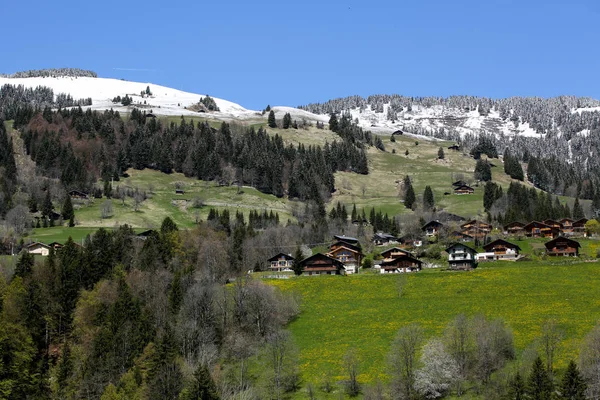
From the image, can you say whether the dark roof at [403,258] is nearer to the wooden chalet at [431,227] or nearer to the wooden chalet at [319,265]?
the wooden chalet at [319,265]

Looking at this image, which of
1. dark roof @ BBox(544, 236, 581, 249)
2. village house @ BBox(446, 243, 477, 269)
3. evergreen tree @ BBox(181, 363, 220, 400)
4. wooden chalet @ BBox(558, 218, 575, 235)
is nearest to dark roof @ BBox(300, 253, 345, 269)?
village house @ BBox(446, 243, 477, 269)

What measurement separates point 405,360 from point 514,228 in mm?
83791

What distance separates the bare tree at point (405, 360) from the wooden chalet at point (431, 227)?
77529 mm

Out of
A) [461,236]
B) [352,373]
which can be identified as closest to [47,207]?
[461,236]

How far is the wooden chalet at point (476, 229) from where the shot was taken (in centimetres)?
14600

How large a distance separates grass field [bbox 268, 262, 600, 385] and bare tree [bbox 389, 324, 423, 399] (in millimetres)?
2425

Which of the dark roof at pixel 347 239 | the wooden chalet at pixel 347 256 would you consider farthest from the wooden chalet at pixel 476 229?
the wooden chalet at pixel 347 256

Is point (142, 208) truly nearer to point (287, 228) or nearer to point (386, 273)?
point (287, 228)

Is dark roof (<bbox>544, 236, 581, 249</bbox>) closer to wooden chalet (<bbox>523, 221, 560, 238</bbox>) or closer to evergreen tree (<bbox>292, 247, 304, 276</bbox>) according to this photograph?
wooden chalet (<bbox>523, 221, 560, 238</bbox>)

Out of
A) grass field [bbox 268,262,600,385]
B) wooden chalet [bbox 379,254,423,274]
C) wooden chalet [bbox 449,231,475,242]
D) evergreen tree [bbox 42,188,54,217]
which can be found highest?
evergreen tree [bbox 42,188,54,217]

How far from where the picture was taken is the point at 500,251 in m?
126

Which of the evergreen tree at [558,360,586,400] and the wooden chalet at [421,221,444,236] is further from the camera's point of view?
the wooden chalet at [421,221,444,236]

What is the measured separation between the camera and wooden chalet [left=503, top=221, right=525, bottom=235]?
148250 mm

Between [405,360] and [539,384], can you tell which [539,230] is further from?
[539,384]
